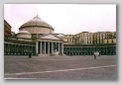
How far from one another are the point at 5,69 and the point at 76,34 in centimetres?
172

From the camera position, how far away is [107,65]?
16.8 feet

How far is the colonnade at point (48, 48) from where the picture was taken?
5.29 m

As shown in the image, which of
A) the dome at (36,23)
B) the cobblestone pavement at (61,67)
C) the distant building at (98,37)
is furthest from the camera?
the distant building at (98,37)

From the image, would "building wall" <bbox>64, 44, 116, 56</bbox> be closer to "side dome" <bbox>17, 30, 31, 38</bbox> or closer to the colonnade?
the colonnade

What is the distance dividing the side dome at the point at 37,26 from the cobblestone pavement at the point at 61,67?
604mm

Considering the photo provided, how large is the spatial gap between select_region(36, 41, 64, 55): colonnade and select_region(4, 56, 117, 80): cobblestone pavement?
0.12m

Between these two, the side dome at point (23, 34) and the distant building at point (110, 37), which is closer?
the distant building at point (110, 37)

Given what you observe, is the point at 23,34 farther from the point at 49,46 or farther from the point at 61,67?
the point at 61,67

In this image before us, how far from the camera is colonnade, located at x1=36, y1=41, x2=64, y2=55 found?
17.4 feet

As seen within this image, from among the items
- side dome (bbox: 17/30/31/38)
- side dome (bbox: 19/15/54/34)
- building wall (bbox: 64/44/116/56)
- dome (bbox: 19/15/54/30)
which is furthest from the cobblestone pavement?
dome (bbox: 19/15/54/30)

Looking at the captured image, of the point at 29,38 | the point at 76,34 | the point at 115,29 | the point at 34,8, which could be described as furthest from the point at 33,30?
the point at 115,29

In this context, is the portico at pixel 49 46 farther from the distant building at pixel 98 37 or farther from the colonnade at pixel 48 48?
the distant building at pixel 98 37

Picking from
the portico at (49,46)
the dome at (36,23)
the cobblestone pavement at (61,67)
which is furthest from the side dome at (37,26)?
the cobblestone pavement at (61,67)

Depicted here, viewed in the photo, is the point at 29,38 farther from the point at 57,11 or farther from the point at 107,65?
the point at 107,65
